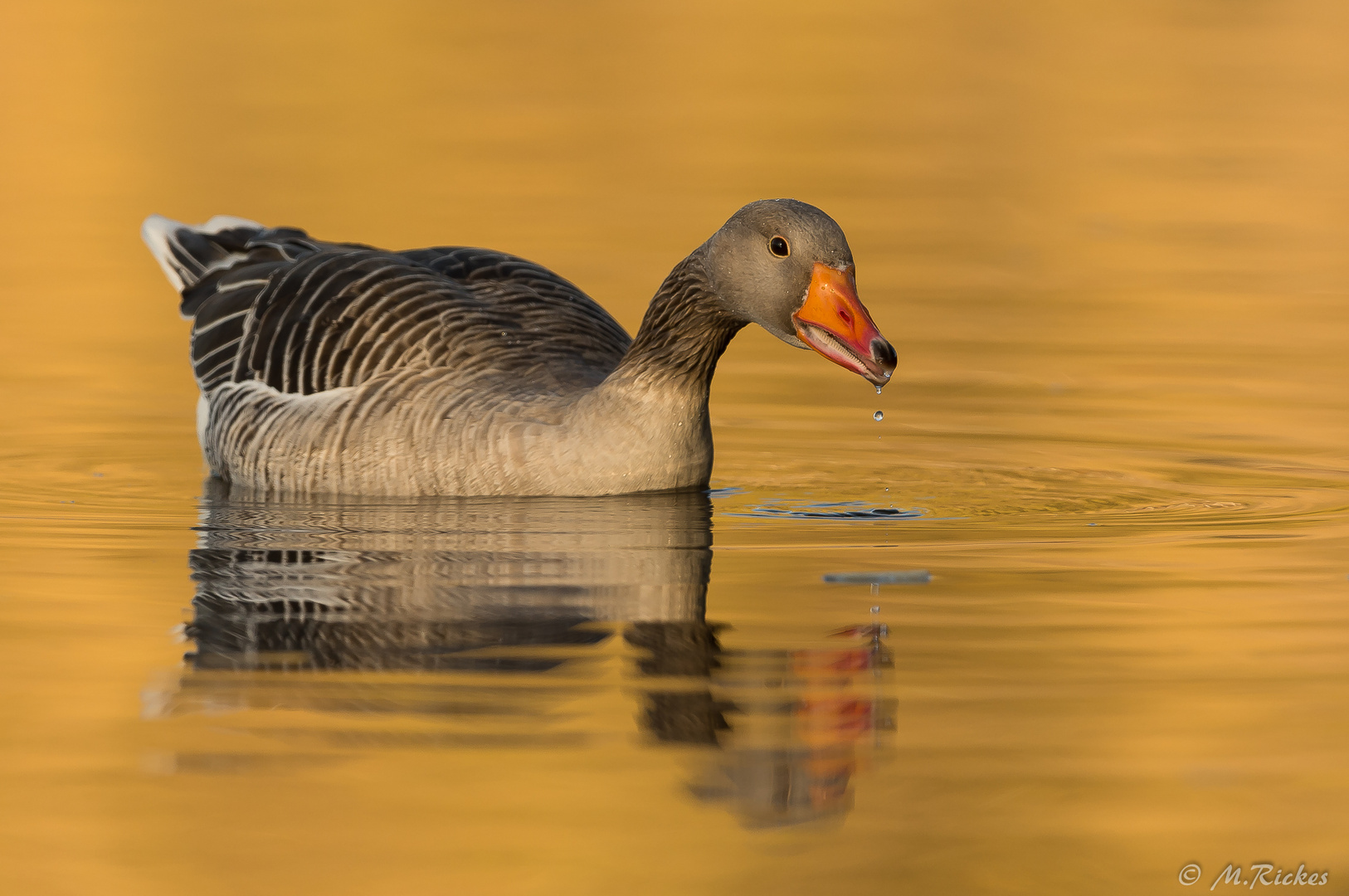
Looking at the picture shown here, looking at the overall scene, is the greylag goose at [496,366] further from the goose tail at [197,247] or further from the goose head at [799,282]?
the goose tail at [197,247]

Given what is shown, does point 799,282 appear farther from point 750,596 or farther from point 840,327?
point 750,596

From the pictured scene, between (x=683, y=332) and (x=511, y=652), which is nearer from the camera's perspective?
(x=511, y=652)

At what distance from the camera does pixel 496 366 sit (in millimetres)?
12117

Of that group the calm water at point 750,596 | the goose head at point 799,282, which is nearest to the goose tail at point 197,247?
the calm water at point 750,596

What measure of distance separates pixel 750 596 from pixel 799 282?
2.24 metres

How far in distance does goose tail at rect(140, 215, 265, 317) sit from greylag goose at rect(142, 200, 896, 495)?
1252mm

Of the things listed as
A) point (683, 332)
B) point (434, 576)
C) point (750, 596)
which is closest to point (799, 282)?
point (683, 332)

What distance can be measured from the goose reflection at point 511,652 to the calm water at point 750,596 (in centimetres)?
3

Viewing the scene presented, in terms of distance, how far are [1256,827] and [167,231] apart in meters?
10.3

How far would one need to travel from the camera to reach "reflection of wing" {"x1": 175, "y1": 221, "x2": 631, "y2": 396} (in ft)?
40.1

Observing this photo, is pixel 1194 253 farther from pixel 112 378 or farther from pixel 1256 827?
pixel 1256 827

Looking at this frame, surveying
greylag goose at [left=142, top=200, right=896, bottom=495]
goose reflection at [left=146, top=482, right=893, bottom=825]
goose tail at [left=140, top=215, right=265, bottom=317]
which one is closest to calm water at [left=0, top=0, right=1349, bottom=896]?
goose reflection at [left=146, top=482, right=893, bottom=825]

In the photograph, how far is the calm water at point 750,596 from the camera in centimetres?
636

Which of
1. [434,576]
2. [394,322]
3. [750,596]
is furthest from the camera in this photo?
[394,322]
